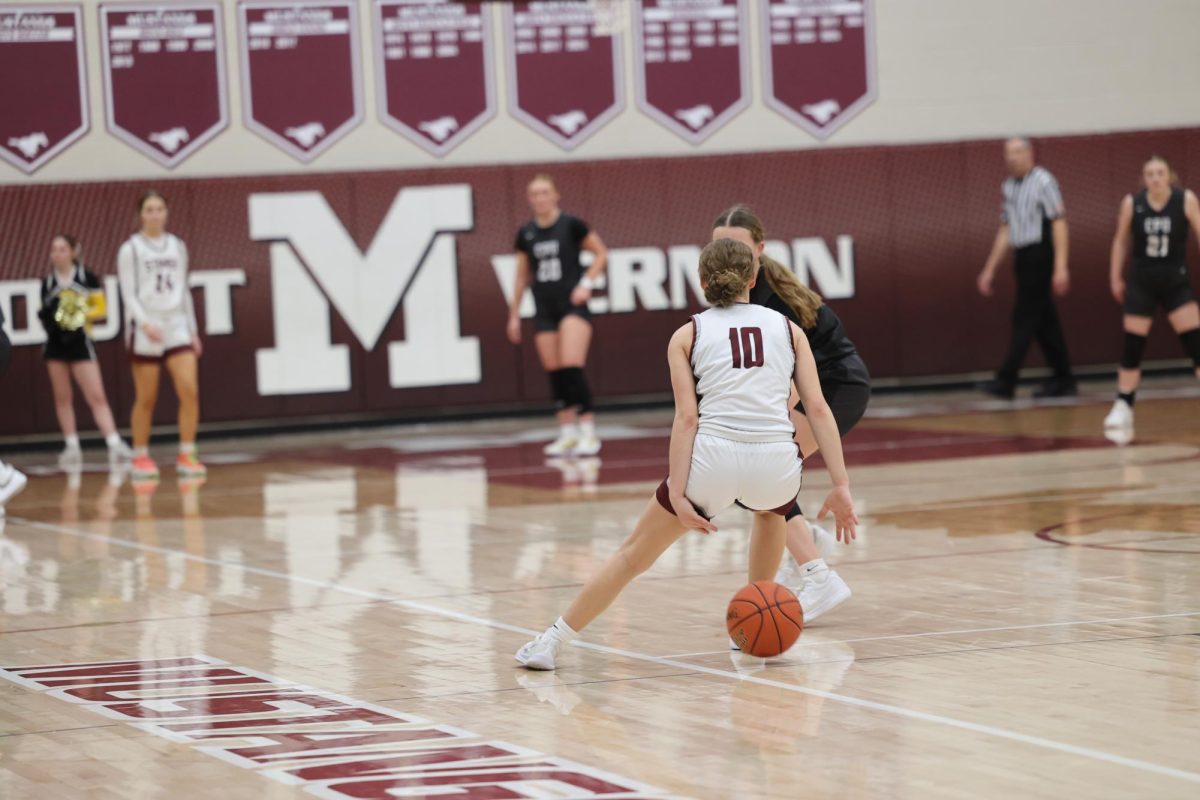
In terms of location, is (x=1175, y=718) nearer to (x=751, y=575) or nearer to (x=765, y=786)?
(x=765, y=786)

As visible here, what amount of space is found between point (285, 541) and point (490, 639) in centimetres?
395

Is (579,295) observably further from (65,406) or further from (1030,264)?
(1030,264)

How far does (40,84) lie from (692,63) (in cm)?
715

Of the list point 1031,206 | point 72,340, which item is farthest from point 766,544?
point 1031,206

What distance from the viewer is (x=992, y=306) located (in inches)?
868

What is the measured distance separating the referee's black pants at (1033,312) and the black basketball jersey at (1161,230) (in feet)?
13.9

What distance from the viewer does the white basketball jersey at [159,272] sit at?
15336 mm

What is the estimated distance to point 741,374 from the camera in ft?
22.9

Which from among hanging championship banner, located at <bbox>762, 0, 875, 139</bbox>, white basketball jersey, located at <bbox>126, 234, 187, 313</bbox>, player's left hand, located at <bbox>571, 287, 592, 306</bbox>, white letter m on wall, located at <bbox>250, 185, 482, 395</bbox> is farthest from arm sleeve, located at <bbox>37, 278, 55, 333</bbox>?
hanging championship banner, located at <bbox>762, 0, 875, 139</bbox>

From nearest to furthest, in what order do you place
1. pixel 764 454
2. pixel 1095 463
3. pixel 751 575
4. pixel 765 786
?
pixel 765 786 → pixel 764 454 → pixel 751 575 → pixel 1095 463

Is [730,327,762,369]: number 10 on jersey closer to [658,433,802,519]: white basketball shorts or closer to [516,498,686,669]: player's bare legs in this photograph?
[658,433,802,519]: white basketball shorts

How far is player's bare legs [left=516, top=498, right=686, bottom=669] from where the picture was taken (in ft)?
23.4

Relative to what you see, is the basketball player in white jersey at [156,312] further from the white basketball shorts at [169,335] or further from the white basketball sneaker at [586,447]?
the white basketball sneaker at [586,447]

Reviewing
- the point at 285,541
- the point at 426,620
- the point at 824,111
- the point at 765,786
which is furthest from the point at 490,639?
the point at 824,111
